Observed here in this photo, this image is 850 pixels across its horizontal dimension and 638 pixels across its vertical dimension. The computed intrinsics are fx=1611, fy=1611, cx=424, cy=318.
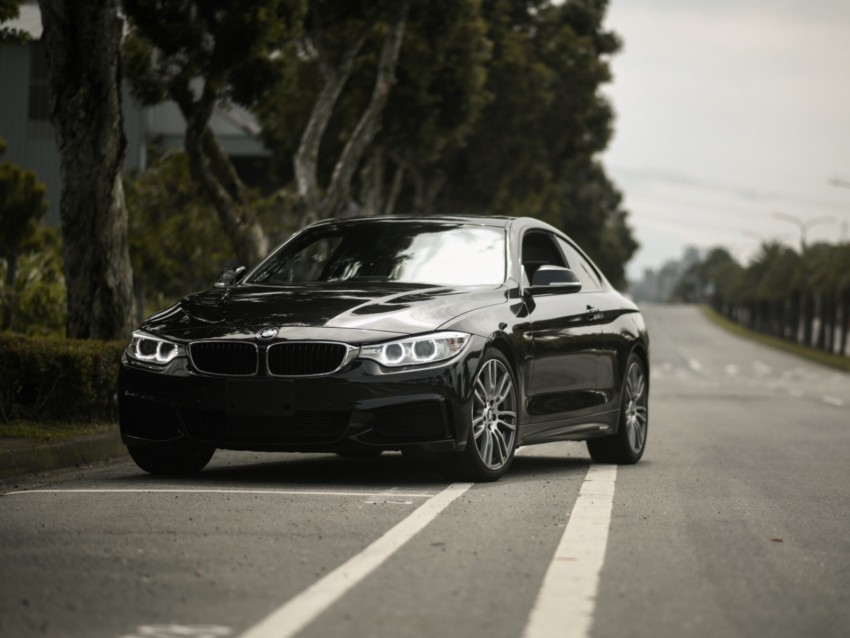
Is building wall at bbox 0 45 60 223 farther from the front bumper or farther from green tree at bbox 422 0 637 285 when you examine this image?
the front bumper

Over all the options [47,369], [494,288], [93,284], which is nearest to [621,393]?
[494,288]

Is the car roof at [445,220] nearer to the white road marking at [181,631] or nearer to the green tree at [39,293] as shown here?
the white road marking at [181,631]

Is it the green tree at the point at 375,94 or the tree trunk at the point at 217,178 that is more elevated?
the green tree at the point at 375,94

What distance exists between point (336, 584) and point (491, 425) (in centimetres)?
369

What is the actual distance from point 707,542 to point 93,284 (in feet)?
26.9

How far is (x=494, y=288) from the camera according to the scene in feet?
32.1

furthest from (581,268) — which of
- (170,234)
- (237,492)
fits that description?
(170,234)

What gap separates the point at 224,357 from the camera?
8.88 metres

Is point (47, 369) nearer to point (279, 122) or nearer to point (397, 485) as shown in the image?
point (397, 485)

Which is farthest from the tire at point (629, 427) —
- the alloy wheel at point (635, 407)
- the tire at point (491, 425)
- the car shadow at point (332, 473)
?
the tire at point (491, 425)

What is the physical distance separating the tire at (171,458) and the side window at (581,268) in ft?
9.72

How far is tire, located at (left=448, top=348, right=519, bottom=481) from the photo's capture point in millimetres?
9094

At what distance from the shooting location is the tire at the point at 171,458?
948 cm

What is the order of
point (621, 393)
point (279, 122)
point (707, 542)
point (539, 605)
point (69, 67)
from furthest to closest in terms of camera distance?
point (279, 122) < point (69, 67) < point (621, 393) < point (707, 542) < point (539, 605)
